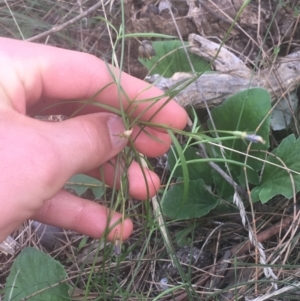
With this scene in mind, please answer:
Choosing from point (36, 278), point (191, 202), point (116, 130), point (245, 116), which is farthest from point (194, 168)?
point (36, 278)

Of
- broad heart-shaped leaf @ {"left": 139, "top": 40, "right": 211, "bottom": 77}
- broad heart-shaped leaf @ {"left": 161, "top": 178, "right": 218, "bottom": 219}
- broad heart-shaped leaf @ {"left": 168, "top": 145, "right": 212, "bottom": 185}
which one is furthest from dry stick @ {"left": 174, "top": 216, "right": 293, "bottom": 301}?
broad heart-shaped leaf @ {"left": 139, "top": 40, "right": 211, "bottom": 77}

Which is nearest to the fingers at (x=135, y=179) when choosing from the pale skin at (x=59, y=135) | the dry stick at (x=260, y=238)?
the pale skin at (x=59, y=135)

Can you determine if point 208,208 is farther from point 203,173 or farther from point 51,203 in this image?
point 51,203

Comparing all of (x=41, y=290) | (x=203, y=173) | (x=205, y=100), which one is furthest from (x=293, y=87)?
(x=41, y=290)

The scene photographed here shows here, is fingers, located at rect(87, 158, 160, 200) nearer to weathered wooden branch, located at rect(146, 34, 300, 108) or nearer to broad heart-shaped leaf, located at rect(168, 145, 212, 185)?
broad heart-shaped leaf, located at rect(168, 145, 212, 185)

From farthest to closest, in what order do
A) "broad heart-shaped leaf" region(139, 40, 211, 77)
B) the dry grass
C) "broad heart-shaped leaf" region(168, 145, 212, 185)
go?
"broad heart-shaped leaf" region(139, 40, 211, 77) → "broad heart-shaped leaf" region(168, 145, 212, 185) → the dry grass

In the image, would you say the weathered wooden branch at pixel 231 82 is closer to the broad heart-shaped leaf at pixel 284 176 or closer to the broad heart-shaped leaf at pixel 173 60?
the broad heart-shaped leaf at pixel 173 60
